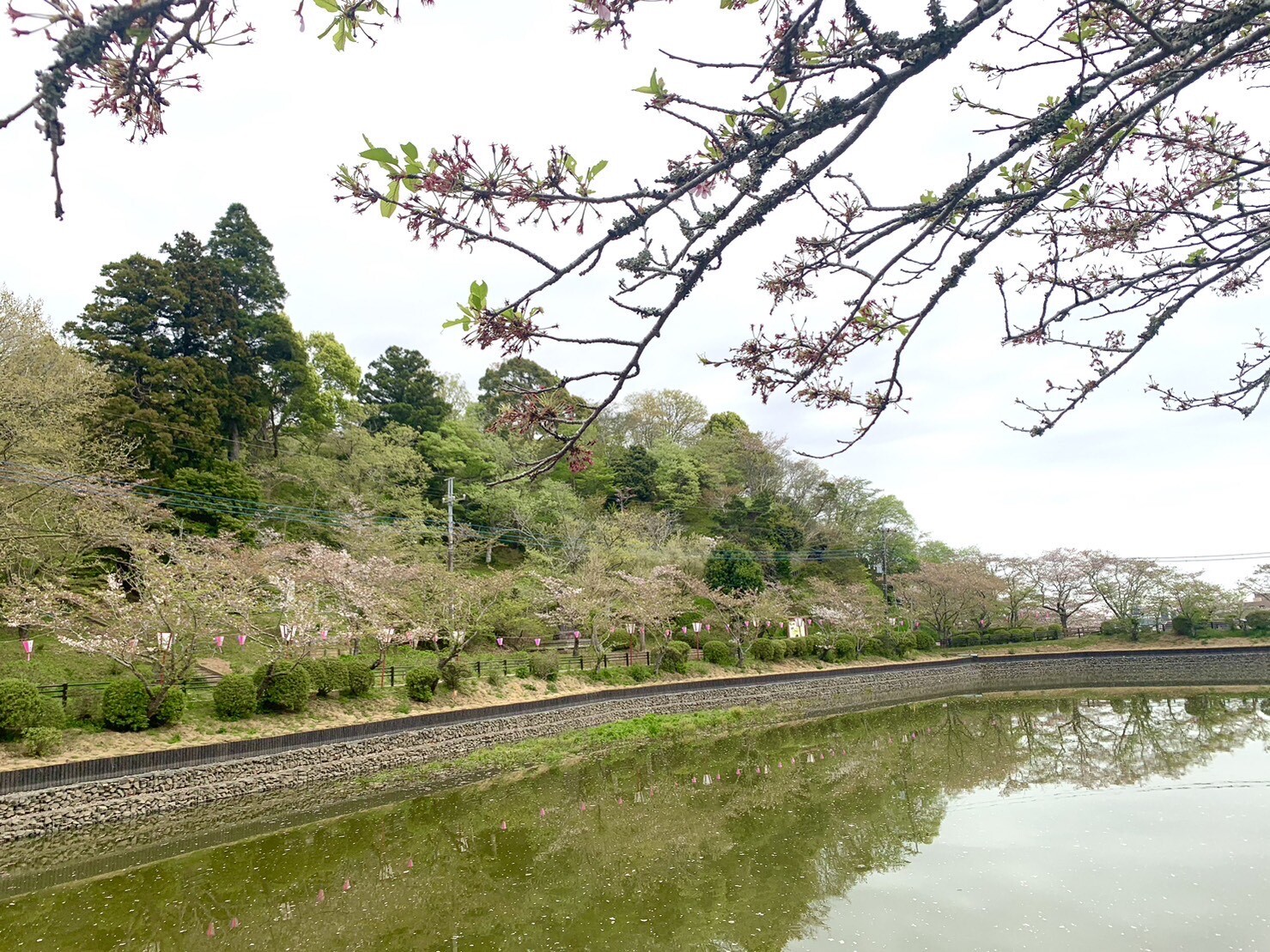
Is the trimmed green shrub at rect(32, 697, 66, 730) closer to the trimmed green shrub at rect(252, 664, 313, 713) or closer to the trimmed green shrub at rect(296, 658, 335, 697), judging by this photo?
the trimmed green shrub at rect(252, 664, 313, 713)

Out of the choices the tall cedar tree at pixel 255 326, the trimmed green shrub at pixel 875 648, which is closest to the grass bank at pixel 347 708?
the trimmed green shrub at pixel 875 648

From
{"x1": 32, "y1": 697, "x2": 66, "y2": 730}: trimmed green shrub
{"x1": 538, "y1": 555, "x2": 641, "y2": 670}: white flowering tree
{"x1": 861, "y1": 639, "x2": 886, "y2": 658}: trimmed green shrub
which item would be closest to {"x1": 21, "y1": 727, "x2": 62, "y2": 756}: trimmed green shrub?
{"x1": 32, "y1": 697, "x2": 66, "y2": 730}: trimmed green shrub

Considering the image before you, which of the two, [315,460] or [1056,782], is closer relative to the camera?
[1056,782]

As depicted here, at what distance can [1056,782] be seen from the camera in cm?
1163

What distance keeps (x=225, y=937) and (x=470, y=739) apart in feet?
27.4

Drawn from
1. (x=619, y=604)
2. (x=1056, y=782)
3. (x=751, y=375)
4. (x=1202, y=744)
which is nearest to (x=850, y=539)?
(x=619, y=604)

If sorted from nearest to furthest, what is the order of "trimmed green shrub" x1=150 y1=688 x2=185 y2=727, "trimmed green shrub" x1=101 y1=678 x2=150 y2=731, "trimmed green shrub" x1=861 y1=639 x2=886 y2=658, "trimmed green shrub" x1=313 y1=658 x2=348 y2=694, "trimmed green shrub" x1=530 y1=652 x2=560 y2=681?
"trimmed green shrub" x1=101 y1=678 x2=150 y2=731 → "trimmed green shrub" x1=150 y1=688 x2=185 y2=727 → "trimmed green shrub" x1=313 y1=658 x2=348 y2=694 → "trimmed green shrub" x1=530 y1=652 x2=560 y2=681 → "trimmed green shrub" x1=861 y1=639 x2=886 y2=658

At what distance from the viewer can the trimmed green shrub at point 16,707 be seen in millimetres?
9820

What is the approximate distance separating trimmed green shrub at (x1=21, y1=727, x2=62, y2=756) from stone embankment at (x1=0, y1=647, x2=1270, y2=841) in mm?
754

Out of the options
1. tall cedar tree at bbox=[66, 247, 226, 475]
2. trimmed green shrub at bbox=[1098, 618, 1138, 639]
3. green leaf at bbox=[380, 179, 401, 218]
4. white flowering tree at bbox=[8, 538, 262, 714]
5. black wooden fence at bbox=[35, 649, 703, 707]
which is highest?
tall cedar tree at bbox=[66, 247, 226, 475]

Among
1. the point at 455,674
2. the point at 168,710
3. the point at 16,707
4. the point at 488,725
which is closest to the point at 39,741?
the point at 16,707

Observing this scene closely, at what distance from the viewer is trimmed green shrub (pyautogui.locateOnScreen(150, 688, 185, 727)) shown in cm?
1154

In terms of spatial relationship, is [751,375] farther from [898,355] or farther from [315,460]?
[315,460]

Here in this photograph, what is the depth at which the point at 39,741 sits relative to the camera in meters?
9.80
